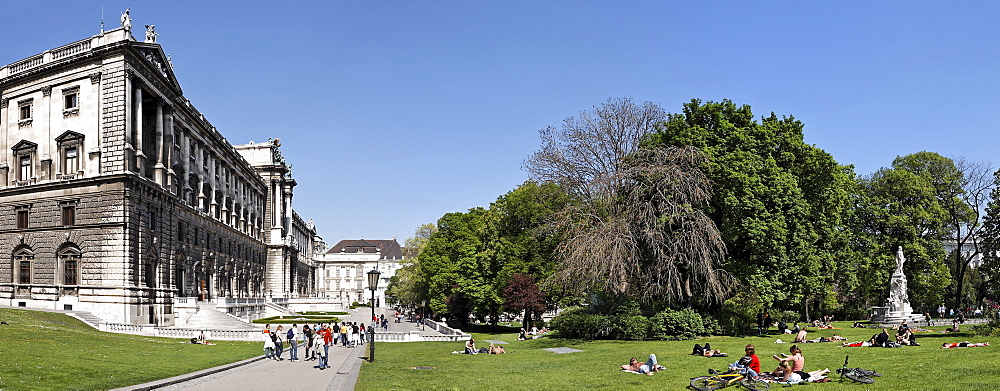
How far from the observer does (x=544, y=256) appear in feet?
186

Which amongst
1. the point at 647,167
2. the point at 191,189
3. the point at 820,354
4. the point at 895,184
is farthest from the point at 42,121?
the point at 895,184

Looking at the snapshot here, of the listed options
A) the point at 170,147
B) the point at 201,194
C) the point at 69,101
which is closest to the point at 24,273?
the point at 69,101

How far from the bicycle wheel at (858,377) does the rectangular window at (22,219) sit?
5328cm

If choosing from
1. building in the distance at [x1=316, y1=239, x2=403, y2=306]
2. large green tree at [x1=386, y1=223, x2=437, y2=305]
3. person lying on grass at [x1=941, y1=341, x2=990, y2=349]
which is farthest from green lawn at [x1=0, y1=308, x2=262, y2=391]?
building in the distance at [x1=316, y1=239, x2=403, y2=306]

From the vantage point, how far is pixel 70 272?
5019 centimetres

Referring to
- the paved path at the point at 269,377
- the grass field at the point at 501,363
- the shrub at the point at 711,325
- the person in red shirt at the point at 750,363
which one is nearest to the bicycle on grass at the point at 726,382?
the person in red shirt at the point at 750,363

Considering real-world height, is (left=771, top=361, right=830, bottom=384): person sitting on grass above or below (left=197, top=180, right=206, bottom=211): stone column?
below

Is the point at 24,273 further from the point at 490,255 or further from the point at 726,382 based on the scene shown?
the point at 726,382

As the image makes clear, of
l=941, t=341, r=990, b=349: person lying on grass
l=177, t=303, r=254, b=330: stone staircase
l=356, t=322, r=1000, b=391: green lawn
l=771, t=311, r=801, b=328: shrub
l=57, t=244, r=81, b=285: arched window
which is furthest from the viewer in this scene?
l=177, t=303, r=254, b=330: stone staircase

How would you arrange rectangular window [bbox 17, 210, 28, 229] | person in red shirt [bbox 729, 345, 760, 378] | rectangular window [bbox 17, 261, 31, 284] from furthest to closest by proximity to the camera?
rectangular window [bbox 17, 210, 28, 229] → rectangular window [bbox 17, 261, 31, 284] → person in red shirt [bbox 729, 345, 760, 378]

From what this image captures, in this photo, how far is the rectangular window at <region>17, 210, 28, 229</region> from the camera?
5203 cm

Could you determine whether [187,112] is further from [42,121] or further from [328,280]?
[328,280]

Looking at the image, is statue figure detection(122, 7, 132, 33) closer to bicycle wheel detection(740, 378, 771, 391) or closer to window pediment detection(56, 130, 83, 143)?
window pediment detection(56, 130, 83, 143)

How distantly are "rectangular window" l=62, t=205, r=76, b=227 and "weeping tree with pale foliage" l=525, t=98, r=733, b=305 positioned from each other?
110 ft
